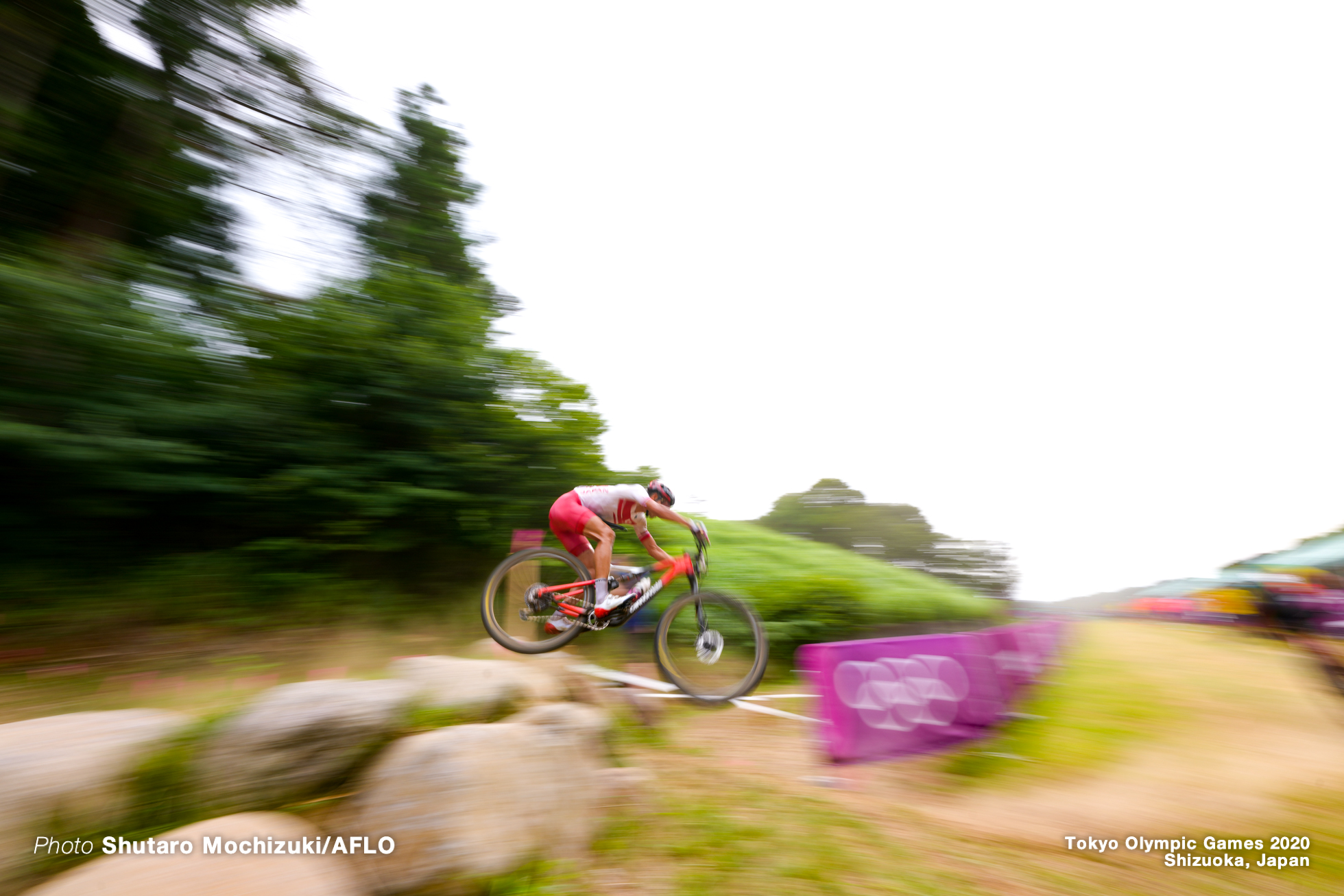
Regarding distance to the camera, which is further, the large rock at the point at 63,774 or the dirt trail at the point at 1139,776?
the dirt trail at the point at 1139,776

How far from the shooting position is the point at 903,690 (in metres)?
4.05

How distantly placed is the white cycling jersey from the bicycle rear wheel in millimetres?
539

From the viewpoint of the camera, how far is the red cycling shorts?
487 centimetres

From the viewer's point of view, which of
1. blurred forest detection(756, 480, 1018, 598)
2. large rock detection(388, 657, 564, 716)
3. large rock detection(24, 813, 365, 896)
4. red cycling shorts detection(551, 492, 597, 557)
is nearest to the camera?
large rock detection(24, 813, 365, 896)

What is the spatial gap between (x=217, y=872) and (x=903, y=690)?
3.91 metres

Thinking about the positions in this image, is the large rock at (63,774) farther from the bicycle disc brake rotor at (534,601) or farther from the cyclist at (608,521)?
the cyclist at (608,521)

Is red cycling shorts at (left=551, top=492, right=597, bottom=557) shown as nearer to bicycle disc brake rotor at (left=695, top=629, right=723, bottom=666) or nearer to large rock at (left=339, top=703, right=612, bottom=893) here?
bicycle disc brake rotor at (left=695, top=629, right=723, bottom=666)

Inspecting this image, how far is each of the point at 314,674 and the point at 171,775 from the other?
6.62 ft

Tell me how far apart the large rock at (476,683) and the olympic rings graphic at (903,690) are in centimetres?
213

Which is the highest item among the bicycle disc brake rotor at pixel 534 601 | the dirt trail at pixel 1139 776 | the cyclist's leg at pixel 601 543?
the cyclist's leg at pixel 601 543

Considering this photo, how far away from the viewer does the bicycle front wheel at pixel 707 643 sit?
459cm

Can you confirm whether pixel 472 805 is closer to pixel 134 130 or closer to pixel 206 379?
pixel 206 379

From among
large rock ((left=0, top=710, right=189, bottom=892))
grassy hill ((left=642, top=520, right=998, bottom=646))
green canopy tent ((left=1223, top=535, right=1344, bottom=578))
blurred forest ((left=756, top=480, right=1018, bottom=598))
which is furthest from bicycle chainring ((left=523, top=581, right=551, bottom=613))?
blurred forest ((left=756, top=480, right=1018, bottom=598))

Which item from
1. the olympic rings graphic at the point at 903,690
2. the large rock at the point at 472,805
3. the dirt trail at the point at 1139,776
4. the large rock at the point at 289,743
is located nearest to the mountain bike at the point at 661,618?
the dirt trail at the point at 1139,776
